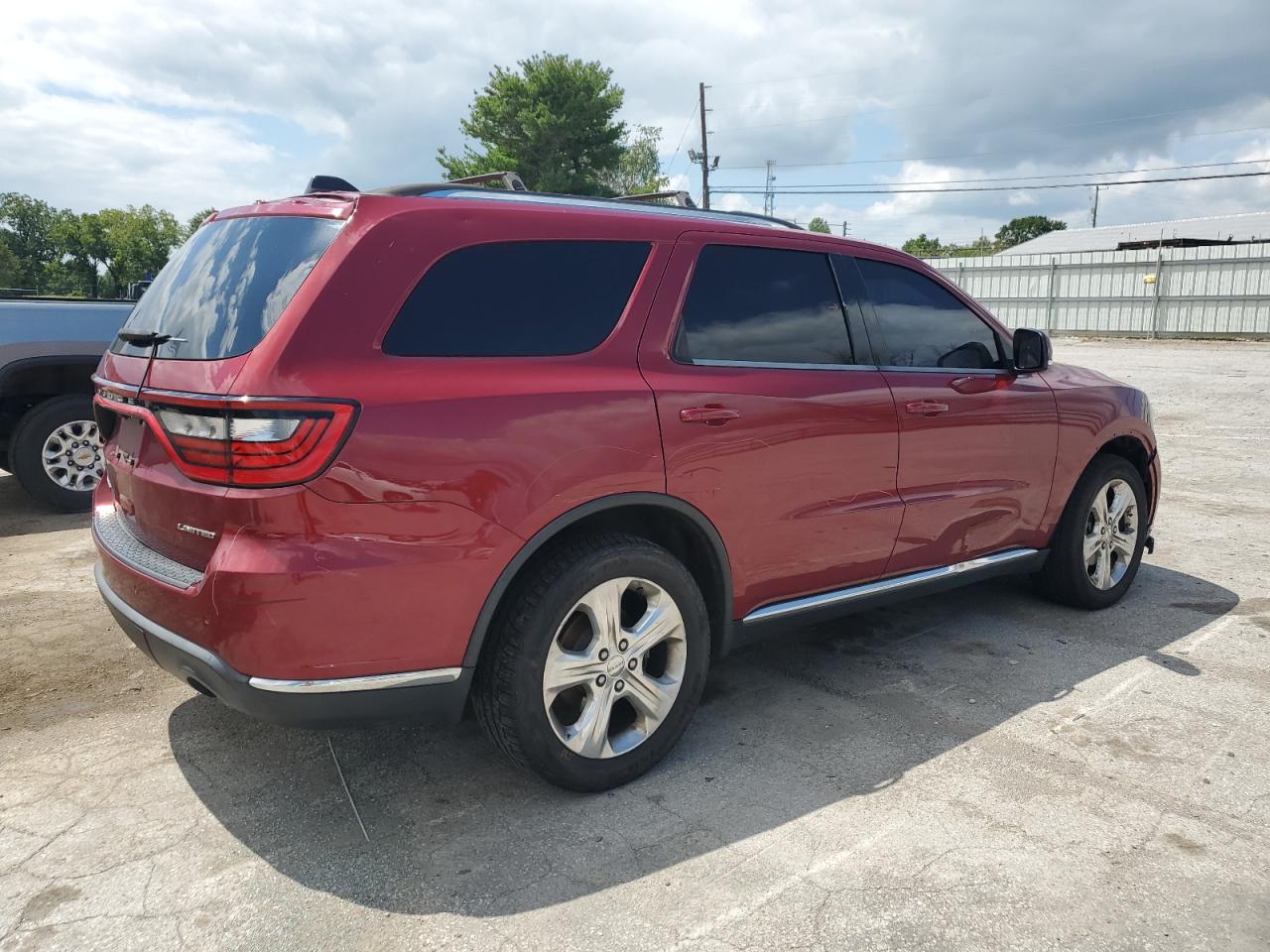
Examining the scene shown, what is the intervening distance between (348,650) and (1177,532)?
19.5 ft

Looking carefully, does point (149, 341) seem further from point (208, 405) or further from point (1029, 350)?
point (1029, 350)

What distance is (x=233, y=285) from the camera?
8.75 ft

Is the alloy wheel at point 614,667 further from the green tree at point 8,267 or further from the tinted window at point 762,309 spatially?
the green tree at point 8,267

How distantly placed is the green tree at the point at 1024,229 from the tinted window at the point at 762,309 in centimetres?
9064

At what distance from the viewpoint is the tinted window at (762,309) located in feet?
10.3

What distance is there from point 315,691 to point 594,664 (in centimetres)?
81

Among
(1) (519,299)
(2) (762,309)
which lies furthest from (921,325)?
(1) (519,299)

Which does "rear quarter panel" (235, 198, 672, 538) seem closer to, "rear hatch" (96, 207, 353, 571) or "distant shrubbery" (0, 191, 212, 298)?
"rear hatch" (96, 207, 353, 571)

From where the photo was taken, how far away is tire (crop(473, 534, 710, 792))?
2.66m

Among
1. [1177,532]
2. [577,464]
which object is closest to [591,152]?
[1177,532]

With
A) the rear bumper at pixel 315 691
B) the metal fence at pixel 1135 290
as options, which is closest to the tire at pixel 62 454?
the rear bumper at pixel 315 691

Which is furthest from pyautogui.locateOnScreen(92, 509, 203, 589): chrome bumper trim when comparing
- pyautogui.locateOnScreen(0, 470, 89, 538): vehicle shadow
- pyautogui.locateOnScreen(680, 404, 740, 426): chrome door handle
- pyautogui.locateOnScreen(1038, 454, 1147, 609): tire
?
pyautogui.locateOnScreen(1038, 454, 1147, 609): tire

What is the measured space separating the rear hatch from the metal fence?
2596 centimetres

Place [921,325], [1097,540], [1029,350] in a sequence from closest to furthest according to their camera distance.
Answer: [921,325] → [1029,350] → [1097,540]
